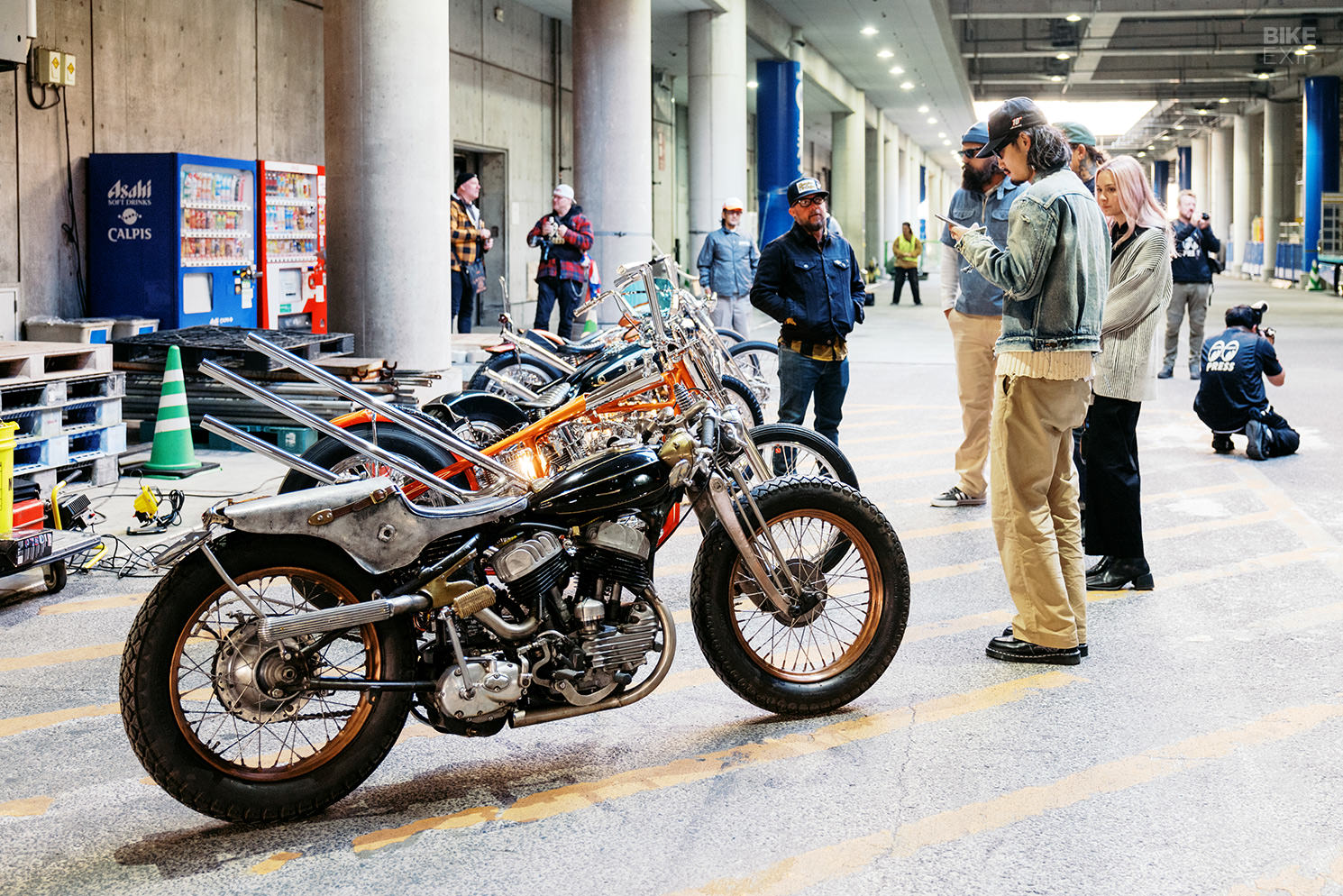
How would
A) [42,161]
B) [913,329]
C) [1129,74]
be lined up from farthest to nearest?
[1129,74], [913,329], [42,161]

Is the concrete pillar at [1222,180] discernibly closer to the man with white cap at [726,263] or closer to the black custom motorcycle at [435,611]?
the man with white cap at [726,263]

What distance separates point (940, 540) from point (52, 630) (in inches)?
170

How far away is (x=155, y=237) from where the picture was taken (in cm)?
1158

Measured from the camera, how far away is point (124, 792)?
419cm

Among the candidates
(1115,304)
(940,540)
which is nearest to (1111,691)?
(1115,304)

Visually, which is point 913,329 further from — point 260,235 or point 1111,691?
point 1111,691

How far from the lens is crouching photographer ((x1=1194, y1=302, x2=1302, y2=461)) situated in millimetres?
10195

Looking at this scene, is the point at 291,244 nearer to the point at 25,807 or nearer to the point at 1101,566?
the point at 1101,566

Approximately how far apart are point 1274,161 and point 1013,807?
5115 cm

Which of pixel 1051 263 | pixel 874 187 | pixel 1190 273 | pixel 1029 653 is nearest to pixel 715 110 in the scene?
pixel 1190 273

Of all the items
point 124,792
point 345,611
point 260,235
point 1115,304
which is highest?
point 260,235

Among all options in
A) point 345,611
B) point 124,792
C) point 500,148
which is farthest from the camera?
point 500,148

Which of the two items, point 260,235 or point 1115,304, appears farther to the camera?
point 260,235
